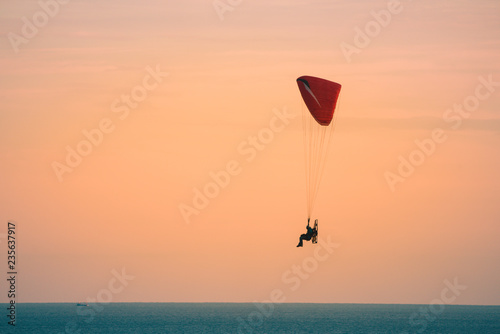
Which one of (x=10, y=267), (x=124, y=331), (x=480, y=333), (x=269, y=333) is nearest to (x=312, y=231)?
(x=10, y=267)

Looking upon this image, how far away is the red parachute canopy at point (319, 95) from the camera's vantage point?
160 ft

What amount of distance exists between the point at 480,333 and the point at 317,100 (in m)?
104

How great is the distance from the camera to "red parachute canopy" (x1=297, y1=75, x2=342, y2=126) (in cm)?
4891

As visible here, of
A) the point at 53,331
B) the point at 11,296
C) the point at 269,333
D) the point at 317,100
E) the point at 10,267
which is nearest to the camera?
the point at 317,100

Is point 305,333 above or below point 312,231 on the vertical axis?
below

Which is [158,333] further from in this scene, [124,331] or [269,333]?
[269,333]

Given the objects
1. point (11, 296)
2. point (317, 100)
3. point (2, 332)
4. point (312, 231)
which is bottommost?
point (2, 332)

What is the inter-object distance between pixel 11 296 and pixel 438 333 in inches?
3670

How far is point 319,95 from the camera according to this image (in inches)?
1928

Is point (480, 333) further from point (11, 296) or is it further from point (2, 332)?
point (11, 296)

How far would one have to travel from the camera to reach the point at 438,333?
444 feet

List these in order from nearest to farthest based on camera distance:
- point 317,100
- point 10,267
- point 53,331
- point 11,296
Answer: point 317,100 → point 10,267 → point 11,296 → point 53,331

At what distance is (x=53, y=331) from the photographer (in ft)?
425

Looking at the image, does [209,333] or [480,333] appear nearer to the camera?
[209,333]
